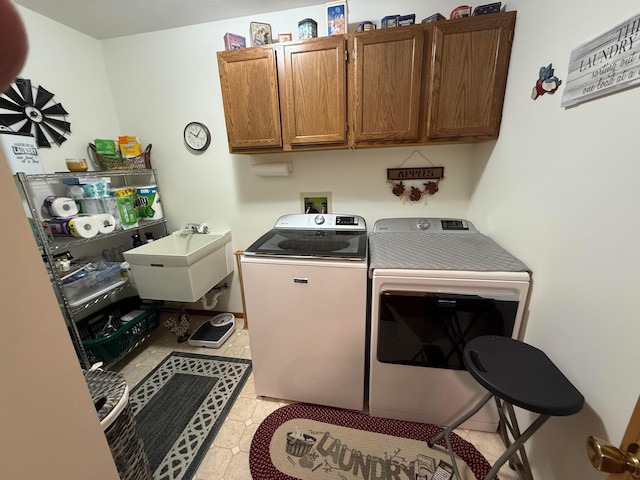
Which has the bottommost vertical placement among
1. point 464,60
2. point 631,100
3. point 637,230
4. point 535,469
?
point 535,469

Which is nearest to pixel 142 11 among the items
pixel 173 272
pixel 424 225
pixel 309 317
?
pixel 173 272

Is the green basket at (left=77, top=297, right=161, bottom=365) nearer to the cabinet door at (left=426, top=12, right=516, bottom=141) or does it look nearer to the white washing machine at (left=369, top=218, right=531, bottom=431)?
the white washing machine at (left=369, top=218, right=531, bottom=431)

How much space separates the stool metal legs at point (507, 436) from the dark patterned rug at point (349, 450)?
110mm

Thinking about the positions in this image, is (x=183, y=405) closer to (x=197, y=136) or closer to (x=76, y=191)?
(x=76, y=191)

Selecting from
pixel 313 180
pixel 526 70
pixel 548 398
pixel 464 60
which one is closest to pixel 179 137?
pixel 313 180

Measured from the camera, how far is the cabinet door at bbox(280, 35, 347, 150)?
5.04ft

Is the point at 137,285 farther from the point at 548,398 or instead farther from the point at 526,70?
the point at 526,70

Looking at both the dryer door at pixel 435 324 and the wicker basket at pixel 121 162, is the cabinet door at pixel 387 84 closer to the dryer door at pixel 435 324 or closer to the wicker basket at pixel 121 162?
the dryer door at pixel 435 324

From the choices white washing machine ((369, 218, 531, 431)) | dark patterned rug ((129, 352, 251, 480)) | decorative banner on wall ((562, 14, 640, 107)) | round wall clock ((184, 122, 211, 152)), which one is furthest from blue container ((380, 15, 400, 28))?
dark patterned rug ((129, 352, 251, 480))

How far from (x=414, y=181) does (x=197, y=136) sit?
1791 millimetres

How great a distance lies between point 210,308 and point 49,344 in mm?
2037

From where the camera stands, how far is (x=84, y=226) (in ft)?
5.53

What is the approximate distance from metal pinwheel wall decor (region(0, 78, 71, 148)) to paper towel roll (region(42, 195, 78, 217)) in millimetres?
428

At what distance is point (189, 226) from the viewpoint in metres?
2.30
